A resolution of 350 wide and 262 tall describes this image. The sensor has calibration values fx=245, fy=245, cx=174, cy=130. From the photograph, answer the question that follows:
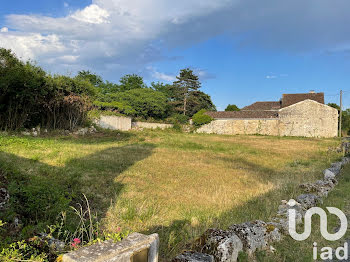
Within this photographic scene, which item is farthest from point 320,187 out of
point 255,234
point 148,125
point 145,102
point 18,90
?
point 145,102

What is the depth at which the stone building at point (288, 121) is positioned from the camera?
30.0 metres

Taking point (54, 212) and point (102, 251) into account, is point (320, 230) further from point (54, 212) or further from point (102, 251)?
point (54, 212)

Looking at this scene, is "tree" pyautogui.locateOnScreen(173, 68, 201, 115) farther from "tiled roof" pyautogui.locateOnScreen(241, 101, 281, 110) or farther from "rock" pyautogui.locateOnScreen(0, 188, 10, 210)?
"rock" pyautogui.locateOnScreen(0, 188, 10, 210)

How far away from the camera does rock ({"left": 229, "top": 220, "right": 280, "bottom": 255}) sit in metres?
3.00

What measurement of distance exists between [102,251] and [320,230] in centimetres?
354

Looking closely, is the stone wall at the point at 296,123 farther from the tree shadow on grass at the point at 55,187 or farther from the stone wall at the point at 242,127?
the tree shadow on grass at the point at 55,187

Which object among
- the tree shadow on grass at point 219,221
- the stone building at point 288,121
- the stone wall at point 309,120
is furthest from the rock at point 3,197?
the stone wall at point 309,120

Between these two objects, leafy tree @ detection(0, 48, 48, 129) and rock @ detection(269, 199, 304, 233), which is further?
leafy tree @ detection(0, 48, 48, 129)

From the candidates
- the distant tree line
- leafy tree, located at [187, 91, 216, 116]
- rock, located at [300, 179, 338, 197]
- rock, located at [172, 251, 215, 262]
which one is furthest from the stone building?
rock, located at [172, 251, 215, 262]

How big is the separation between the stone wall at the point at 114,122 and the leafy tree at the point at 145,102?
19.7 ft

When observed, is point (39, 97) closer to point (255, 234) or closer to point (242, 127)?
point (255, 234)

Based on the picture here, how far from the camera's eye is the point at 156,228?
347 centimetres

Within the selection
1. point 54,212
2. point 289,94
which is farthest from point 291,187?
point 289,94

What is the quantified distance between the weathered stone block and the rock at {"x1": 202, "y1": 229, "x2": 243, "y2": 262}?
866mm
